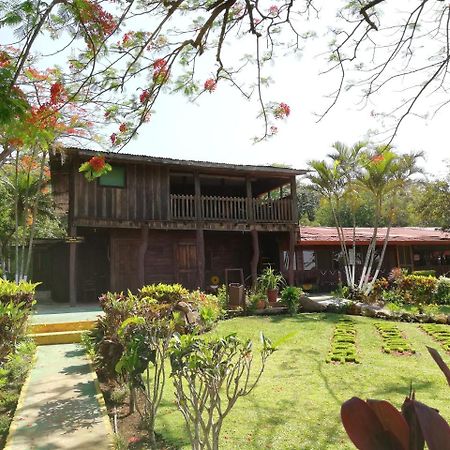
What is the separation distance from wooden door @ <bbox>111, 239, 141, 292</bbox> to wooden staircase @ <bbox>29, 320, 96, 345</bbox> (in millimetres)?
5305

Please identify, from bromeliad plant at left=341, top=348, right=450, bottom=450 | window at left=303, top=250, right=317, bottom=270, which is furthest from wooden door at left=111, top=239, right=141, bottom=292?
bromeliad plant at left=341, top=348, right=450, bottom=450

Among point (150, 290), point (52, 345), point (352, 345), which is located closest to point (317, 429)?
point (352, 345)

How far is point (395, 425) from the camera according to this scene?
3.20ft

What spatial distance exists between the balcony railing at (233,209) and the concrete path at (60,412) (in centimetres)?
834

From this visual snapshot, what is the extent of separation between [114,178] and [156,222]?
2.07 m

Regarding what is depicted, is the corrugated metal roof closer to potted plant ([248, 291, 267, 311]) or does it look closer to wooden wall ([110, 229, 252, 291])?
wooden wall ([110, 229, 252, 291])

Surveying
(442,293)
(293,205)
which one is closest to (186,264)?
(293,205)

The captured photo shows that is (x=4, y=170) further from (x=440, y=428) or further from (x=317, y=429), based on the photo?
(x=440, y=428)

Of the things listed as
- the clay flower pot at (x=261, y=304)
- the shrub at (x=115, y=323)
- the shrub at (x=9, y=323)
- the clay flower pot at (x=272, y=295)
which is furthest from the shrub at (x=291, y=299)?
the shrub at (x=9, y=323)

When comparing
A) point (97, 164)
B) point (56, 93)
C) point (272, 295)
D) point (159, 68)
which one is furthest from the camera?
point (272, 295)

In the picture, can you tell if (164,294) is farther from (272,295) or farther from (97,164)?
(272,295)

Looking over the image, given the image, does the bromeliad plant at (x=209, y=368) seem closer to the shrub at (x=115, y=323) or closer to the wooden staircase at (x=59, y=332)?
the shrub at (x=115, y=323)

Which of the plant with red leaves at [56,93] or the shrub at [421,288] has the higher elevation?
the plant with red leaves at [56,93]

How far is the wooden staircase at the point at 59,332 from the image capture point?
8.87 m
